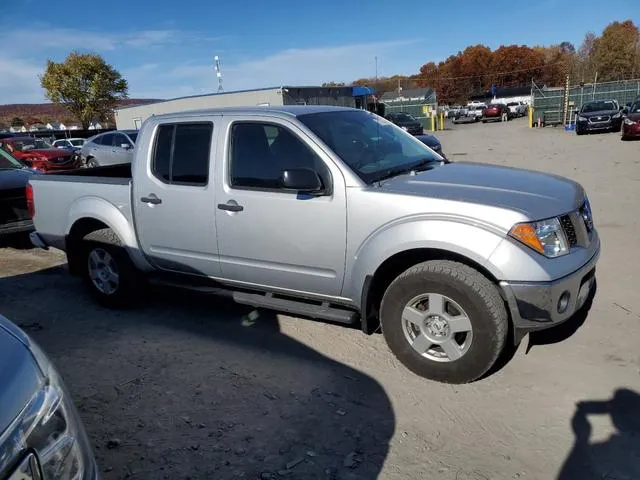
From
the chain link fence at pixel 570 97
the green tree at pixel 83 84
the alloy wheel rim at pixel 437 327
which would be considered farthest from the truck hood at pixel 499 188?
the green tree at pixel 83 84

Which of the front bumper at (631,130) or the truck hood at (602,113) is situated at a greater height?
the truck hood at (602,113)

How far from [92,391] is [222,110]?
2.45 metres

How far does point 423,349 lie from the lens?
11.2ft

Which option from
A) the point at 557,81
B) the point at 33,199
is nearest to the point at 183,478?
the point at 33,199

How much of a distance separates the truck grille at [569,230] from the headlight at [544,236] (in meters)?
0.06

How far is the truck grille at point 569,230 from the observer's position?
3.19m

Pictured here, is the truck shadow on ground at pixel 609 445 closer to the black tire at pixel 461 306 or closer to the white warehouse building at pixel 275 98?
the black tire at pixel 461 306

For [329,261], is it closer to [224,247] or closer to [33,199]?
[224,247]

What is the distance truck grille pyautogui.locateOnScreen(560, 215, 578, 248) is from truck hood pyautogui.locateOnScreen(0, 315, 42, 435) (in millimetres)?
2957

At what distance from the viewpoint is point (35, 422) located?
1.45 m

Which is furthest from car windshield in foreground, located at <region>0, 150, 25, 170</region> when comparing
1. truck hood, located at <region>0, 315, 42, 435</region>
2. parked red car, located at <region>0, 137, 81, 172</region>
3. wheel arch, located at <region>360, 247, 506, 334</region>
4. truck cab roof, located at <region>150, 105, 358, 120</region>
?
parked red car, located at <region>0, 137, 81, 172</region>

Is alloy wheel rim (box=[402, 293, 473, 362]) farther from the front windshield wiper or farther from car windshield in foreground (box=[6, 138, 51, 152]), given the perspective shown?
car windshield in foreground (box=[6, 138, 51, 152])

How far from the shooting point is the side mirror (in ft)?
11.4

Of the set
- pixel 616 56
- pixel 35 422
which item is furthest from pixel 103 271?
pixel 616 56
